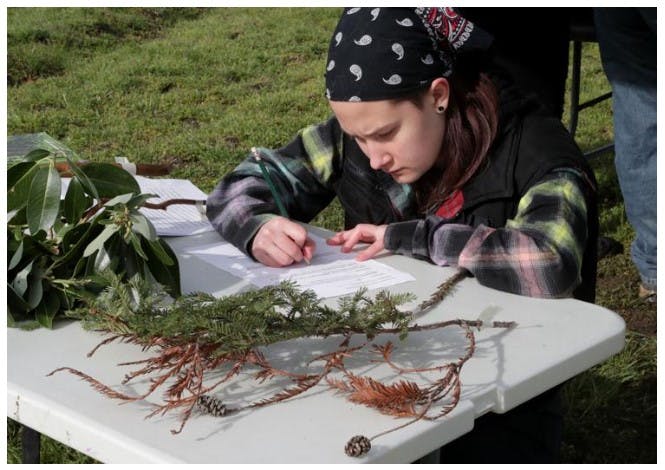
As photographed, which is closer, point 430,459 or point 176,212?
point 430,459

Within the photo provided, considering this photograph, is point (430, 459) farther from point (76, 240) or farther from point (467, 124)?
point (467, 124)

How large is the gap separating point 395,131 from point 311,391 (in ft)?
2.78

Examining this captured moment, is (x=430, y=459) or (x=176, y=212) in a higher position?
(x=176, y=212)

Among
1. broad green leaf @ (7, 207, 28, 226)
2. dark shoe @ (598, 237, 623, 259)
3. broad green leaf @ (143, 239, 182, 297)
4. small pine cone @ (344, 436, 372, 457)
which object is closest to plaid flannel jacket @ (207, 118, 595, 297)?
broad green leaf @ (143, 239, 182, 297)

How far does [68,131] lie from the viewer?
5.80 metres

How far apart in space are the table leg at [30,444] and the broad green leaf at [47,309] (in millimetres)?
537

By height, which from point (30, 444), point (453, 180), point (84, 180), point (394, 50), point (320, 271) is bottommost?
point (30, 444)

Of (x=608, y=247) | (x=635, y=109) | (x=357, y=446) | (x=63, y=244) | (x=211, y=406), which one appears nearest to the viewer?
(x=357, y=446)

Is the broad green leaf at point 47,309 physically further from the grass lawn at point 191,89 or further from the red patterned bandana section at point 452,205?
the grass lawn at point 191,89

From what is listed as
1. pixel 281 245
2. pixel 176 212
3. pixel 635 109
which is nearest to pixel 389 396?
pixel 281 245

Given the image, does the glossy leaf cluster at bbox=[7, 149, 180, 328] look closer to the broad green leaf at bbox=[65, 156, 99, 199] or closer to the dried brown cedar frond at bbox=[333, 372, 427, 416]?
the broad green leaf at bbox=[65, 156, 99, 199]

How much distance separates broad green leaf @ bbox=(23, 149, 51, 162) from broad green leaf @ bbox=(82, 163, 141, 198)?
9 cm

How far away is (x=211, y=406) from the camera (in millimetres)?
1267

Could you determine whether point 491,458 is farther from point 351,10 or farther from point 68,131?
point 68,131
